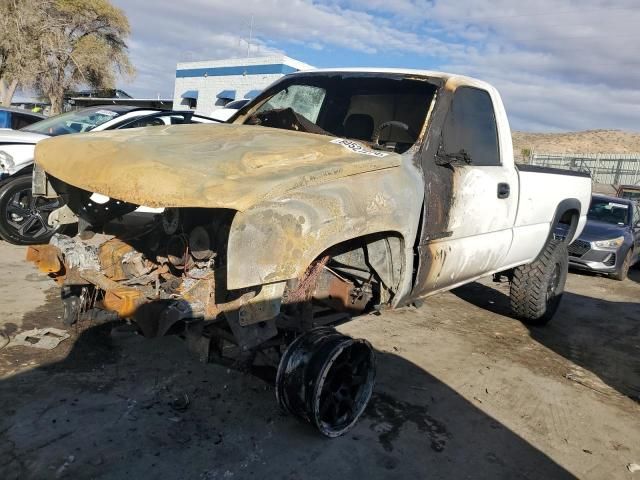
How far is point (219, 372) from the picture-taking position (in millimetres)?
3689

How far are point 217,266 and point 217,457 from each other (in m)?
1.02

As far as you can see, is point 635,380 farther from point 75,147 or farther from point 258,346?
point 75,147

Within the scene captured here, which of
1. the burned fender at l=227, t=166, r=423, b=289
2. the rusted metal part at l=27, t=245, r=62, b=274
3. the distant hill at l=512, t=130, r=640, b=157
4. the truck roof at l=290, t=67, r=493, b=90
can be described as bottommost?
the rusted metal part at l=27, t=245, r=62, b=274

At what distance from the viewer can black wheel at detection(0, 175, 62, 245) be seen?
577 cm

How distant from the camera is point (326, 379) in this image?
2.95 meters

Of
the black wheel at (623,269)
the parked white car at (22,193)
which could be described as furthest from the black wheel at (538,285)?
the parked white car at (22,193)

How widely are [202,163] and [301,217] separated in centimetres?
60

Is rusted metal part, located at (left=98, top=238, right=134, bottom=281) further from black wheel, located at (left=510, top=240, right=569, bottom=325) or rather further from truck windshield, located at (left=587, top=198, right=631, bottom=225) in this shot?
truck windshield, located at (left=587, top=198, right=631, bottom=225)

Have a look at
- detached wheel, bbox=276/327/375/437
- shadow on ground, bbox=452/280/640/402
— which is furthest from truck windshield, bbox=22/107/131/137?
shadow on ground, bbox=452/280/640/402

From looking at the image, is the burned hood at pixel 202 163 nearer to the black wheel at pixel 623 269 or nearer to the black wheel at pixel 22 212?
the black wheel at pixel 22 212

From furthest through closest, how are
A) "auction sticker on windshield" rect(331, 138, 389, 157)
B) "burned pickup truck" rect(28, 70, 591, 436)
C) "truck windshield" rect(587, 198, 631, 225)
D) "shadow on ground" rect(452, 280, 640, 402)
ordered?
"truck windshield" rect(587, 198, 631, 225) < "shadow on ground" rect(452, 280, 640, 402) < "auction sticker on windshield" rect(331, 138, 389, 157) < "burned pickup truck" rect(28, 70, 591, 436)

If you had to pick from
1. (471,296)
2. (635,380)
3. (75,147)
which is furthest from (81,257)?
(471,296)

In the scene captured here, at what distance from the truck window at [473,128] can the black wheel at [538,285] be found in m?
1.72

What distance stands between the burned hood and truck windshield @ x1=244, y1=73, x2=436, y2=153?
47 cm
